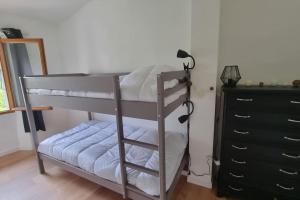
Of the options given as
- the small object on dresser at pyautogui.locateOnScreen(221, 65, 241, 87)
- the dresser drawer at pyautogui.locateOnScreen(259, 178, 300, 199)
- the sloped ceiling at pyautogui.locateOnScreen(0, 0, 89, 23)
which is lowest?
the dresser drawer at pyautogui.locateOnScreen(259, 178, 300, 199)

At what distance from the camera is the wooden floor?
6.20 ft

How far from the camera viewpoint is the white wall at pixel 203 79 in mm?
1677

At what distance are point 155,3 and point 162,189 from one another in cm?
220

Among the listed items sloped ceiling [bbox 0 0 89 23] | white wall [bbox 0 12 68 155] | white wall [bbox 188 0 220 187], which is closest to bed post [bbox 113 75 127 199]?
white wall [bbox 188 0 220 187]

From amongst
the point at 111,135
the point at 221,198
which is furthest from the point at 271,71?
the point at 111,135

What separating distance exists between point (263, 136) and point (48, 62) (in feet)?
11.6

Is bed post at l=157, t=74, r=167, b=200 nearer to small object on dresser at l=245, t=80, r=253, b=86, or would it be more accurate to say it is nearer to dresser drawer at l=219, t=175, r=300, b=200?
dresser drawer at l=219, t=175, r=300, b=200

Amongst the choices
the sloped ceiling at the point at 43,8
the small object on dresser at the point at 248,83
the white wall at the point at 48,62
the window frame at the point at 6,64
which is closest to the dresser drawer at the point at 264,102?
the small object on dresser at the point at 248,83

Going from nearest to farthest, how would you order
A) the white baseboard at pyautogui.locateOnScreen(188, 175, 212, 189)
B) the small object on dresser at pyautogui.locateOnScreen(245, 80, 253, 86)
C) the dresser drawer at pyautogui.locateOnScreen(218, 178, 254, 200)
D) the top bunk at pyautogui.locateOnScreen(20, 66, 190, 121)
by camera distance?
the top bunk at pyautogui.locateOnScreen(20, 66, 190, 121), the dresser drawer at pyautogui.locateOnScreen(218, 178, 254, 200), the small object on dresser at pyautogui.locateOnScreen(245, 80, 253, 86), the white baseboard at pyautogui.locateOnScreen(188, 175, 212, 189)

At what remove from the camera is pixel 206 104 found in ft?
6.00

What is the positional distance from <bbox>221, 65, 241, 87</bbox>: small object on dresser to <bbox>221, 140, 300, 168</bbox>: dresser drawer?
58 centimetres

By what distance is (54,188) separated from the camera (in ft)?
6.72

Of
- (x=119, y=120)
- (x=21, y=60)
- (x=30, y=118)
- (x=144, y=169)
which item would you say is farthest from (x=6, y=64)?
(x=144, y=169)

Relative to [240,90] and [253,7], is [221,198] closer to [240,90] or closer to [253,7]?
[240,90]
